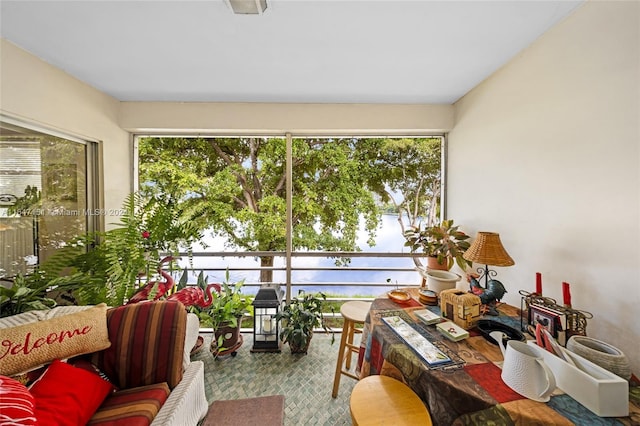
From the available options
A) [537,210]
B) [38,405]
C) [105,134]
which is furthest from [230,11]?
[537,210]

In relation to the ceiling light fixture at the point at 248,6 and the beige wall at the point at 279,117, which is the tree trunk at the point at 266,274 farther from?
the ceiling light fixture at the point at 248,6

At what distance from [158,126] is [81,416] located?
2254 millimetres

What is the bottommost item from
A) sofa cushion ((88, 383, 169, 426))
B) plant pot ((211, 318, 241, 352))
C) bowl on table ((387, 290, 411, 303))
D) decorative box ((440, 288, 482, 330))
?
Result: plant pot ((211, 318, 241, 352))

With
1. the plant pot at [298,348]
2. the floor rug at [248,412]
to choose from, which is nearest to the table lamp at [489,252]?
the plant pot at [298,348]

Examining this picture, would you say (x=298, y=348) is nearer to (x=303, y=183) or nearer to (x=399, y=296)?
(x=399, y=296)

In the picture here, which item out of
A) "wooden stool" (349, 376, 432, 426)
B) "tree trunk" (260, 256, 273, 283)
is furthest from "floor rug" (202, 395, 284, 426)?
"tree trunk" (260, 256, 273, 283)

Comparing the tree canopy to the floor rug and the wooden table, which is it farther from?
the wooden table

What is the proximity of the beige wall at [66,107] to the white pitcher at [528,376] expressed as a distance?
3053 millimetres

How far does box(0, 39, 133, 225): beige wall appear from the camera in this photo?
1.41m

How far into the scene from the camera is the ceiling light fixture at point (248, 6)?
Result: 1089mm

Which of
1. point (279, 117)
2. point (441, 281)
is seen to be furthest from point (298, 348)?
point (279, 117)

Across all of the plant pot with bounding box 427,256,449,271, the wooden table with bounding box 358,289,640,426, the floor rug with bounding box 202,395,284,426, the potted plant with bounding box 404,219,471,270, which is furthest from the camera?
the plant pot with bounding box 427,256,449,271

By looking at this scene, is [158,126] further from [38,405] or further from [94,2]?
[38,405]

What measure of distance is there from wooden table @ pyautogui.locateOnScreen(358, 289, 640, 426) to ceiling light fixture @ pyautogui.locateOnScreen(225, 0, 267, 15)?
→ 5.98 feet
